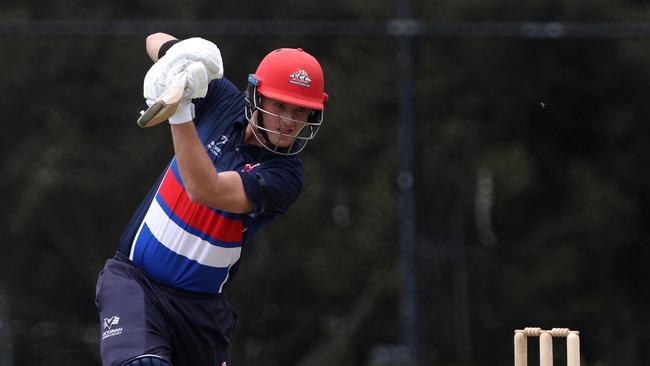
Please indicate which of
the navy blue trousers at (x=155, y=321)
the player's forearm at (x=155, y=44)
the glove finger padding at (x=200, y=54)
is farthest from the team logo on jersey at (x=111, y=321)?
the player's forearm at (x=155, y=44)

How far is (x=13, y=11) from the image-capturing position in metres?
6.61


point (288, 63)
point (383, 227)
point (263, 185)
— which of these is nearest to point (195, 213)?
point (263, 185)

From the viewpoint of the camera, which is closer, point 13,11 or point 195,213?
point 195,213

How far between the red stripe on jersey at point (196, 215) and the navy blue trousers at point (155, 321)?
221 mm

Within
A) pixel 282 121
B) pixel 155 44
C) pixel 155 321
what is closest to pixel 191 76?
pixel 282 121

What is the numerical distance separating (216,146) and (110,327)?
66cm

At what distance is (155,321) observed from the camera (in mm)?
3789

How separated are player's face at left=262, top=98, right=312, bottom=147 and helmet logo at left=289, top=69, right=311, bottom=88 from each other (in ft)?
0.24

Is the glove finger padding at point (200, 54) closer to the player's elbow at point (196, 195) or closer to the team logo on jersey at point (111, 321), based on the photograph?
the player's elbow at point (196, 195)

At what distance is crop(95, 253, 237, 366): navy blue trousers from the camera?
3.70 meters

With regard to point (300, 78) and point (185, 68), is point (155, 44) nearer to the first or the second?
point (300, 78)

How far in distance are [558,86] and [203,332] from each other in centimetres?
304

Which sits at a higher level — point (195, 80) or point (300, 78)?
point (300, 78)

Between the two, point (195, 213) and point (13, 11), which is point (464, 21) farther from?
point (195, 213)
